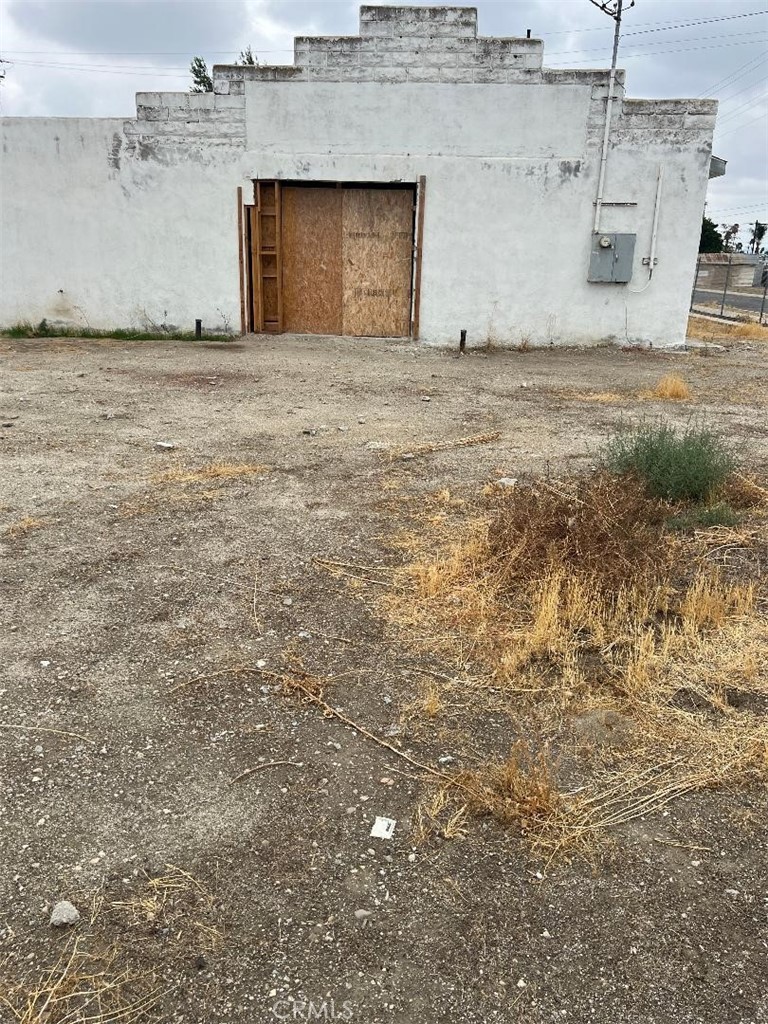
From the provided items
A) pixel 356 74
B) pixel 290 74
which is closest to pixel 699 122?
pixel 356 74

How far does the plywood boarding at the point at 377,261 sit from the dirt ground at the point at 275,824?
8.66 m

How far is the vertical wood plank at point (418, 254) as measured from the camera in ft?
40.3

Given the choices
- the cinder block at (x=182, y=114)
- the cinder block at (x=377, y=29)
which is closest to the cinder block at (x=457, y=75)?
the cinder block at (x=377, y=29)

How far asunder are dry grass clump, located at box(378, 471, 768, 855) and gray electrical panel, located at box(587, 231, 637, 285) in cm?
881

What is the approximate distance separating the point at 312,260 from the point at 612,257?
201 inches

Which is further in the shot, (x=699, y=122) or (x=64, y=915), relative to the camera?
(x=699, y=122)

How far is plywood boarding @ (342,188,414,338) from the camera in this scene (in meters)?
12.6

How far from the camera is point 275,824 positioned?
2.25 metres

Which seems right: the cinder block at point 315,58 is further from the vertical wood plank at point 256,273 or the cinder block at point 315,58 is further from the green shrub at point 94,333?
the green shrub at point 94,333

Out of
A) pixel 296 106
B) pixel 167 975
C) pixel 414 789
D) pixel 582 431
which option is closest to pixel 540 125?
pixel 296 106

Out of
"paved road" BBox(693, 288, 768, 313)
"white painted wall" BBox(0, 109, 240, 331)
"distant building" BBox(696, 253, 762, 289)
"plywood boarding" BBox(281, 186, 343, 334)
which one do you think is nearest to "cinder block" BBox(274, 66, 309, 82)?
"white painted wall" BBox(0, 109, 240, 331)

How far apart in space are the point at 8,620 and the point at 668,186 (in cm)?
1223

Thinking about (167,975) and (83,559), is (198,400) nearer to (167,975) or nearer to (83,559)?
(83,559)

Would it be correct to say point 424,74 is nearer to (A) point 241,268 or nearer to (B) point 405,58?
(B) point 405,58
